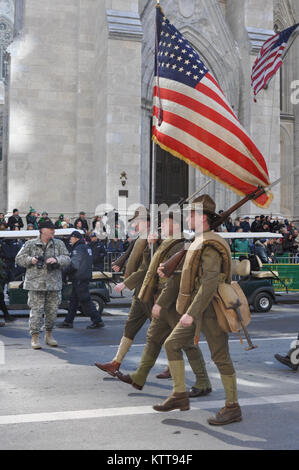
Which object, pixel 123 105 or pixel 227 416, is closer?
pixel 227 416

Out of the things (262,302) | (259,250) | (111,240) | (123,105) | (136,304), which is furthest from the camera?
(123,105)

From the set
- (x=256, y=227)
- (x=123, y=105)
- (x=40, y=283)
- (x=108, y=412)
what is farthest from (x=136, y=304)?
(x=123, y=105)

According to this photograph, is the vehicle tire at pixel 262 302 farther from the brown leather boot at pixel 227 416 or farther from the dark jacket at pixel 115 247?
the brown leather boot at pixel 227 416

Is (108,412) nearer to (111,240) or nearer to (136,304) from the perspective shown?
(136,304)

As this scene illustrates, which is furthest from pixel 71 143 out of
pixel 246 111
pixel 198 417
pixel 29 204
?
pixel 198 417

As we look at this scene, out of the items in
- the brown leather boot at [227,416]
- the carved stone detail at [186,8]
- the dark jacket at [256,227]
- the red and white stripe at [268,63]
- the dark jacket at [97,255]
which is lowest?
the brown leather boot at [227,416]

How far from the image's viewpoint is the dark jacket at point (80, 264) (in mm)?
10430

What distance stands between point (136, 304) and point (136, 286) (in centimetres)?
21

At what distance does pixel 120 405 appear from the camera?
5262 mm

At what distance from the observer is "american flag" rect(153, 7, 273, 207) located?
245 inches

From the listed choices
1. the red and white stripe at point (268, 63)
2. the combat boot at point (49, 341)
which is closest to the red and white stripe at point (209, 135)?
the combat boot at point (49, 341)

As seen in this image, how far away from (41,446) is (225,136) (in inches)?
155

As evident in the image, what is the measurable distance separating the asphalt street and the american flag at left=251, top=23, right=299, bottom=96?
22.0ft

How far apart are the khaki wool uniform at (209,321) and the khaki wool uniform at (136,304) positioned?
1.27 metres
